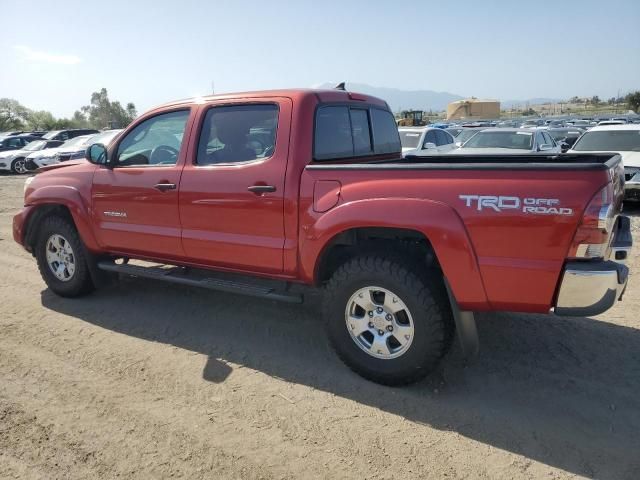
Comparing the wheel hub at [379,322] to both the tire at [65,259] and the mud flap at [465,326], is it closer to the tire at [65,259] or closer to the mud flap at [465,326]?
the mud flap at [465,326]

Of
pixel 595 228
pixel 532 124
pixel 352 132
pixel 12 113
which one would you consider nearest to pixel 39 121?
pixel 12 113

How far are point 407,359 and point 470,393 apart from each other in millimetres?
474

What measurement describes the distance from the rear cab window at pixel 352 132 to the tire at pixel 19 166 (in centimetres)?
2046

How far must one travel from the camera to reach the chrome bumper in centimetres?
268

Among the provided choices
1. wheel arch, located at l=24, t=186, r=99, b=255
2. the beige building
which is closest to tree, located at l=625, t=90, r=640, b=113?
the beige building

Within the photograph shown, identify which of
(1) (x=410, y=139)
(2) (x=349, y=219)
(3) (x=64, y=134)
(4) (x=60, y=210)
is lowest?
(4) (x=60, y=210)

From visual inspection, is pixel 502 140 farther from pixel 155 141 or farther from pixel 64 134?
pixel 64 134

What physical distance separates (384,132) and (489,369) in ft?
7.64

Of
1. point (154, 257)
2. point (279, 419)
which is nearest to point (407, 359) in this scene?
point (279, 419)

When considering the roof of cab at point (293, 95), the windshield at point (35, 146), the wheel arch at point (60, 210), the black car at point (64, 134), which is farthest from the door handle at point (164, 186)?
the black car at point (64, 134)

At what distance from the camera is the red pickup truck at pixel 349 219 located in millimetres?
2770

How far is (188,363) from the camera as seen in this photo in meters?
3.81

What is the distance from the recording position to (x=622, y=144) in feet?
33.4

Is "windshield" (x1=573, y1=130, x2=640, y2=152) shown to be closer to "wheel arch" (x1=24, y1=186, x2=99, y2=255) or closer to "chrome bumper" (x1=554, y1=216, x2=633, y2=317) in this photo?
"chrome bumper" (x1=554, y1=216, x2=633, y2=317)
